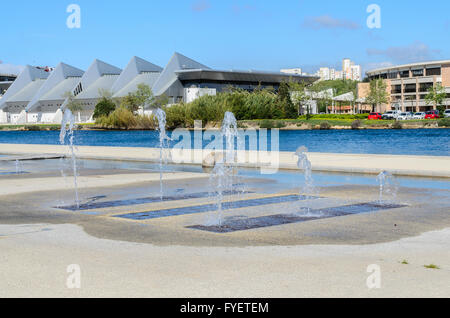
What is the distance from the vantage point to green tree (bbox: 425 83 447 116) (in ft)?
369

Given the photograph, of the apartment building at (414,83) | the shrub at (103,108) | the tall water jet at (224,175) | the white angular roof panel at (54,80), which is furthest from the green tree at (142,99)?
the tall water jet at (224,175)

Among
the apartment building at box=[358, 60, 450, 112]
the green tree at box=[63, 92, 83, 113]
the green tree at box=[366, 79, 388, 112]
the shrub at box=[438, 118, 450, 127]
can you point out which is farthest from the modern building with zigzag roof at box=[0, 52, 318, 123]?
the shrub at box=[438, 118, 450, 127]

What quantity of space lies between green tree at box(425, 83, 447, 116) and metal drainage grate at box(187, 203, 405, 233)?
108 meters

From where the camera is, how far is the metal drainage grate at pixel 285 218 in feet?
28.5

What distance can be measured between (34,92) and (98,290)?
174 m

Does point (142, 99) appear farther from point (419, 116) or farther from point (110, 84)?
point (419, 116)

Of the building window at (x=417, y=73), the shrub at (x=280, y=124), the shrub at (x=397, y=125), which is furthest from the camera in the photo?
the building window at (x=417, y=73)

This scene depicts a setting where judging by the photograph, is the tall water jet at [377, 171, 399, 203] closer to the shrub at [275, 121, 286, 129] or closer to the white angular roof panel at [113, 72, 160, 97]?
the shrub at [275, 121, 286, 129]

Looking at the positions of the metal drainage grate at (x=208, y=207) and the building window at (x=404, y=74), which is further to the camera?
the building window at (x=404, y=74)

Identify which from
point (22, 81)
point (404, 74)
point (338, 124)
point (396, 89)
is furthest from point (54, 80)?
point (338, 124)

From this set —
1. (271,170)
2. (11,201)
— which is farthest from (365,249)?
(271,170)

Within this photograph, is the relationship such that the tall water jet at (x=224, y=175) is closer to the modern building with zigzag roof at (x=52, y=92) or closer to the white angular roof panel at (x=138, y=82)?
the white angular roof panel at (x=138, y=82)

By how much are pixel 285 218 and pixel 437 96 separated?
111m

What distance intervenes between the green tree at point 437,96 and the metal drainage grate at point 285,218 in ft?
353
